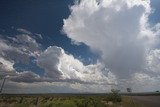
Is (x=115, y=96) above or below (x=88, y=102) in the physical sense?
above

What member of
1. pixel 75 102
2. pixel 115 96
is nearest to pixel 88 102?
pixel 75 102

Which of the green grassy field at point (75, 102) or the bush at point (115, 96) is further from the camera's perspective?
the bush at point (115, 96)

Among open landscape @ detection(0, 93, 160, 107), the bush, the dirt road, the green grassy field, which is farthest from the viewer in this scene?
the bush

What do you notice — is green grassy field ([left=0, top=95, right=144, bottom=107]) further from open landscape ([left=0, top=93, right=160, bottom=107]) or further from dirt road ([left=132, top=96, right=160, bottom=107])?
dirt road ([left=132, top=96, right=160, bottom=107])

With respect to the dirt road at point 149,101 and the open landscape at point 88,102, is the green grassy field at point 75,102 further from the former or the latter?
the dirt road at point 149,101

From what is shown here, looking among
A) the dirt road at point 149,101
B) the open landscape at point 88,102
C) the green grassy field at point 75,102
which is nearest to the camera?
the green grassy field at point 75,102

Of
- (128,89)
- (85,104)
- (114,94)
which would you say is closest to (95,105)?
(85,104)

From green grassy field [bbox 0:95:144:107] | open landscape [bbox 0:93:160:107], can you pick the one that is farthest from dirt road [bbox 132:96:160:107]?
green grassy field [bbox 0:95:144:107]

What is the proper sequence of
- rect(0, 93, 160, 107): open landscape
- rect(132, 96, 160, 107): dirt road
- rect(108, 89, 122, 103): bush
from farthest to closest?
rect(108, 89, 122, 103): bush
rect(132, 96, 160, 107): dirt road
rect(0, 93, 160, 107): open landscape

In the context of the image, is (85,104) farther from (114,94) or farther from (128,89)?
(128,89)

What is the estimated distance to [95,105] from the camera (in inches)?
1465

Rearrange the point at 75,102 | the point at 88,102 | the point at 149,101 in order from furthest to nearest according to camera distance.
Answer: the point at 149,101 → the point at 88,102 → the point at 75,102

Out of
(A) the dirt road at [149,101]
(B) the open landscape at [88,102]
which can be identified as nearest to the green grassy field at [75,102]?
(B) the open landscape at [88,102]

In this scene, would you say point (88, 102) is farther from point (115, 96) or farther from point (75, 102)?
point (115, 96)
